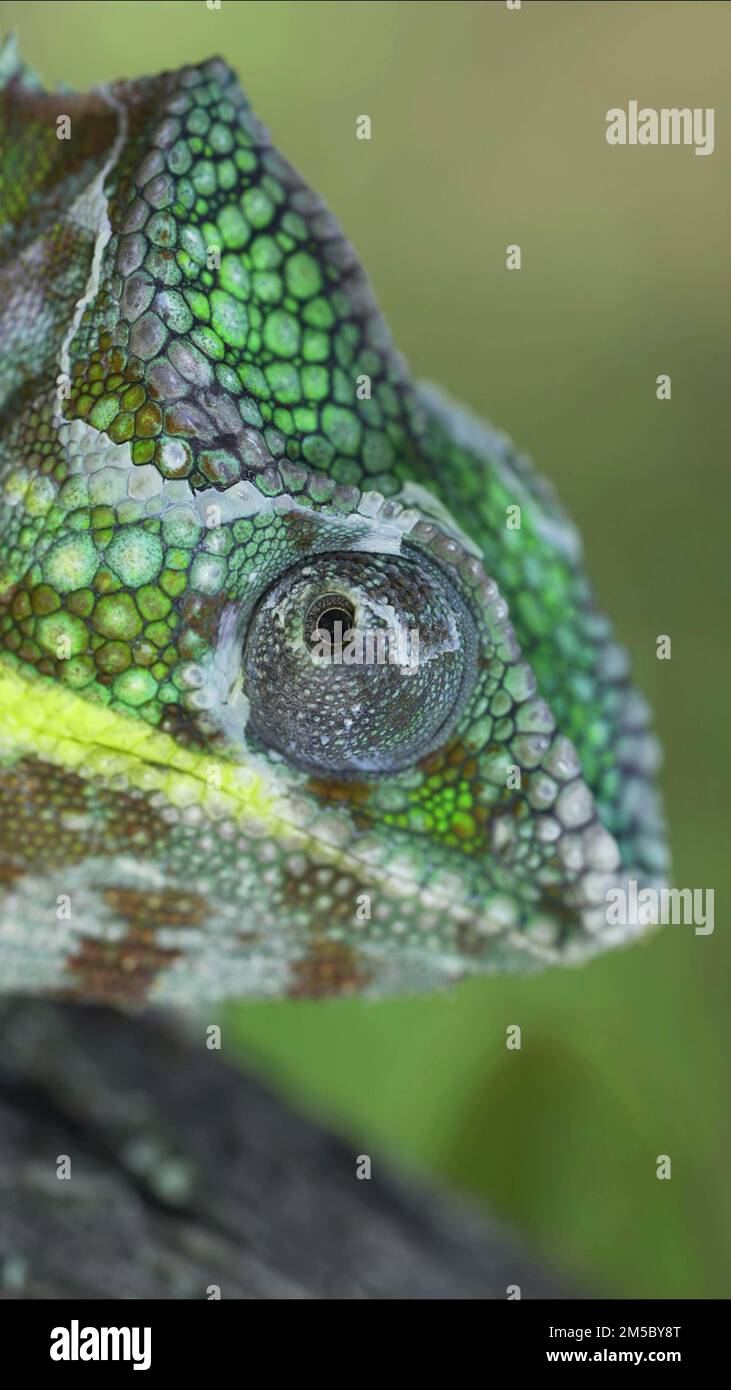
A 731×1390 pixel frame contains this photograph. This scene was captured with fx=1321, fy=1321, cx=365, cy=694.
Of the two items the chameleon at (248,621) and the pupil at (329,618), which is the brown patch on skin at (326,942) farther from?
the pupil at (329,618)

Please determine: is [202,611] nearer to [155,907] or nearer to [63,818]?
[63,818]

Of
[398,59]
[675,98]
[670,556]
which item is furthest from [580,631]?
[398,59]
